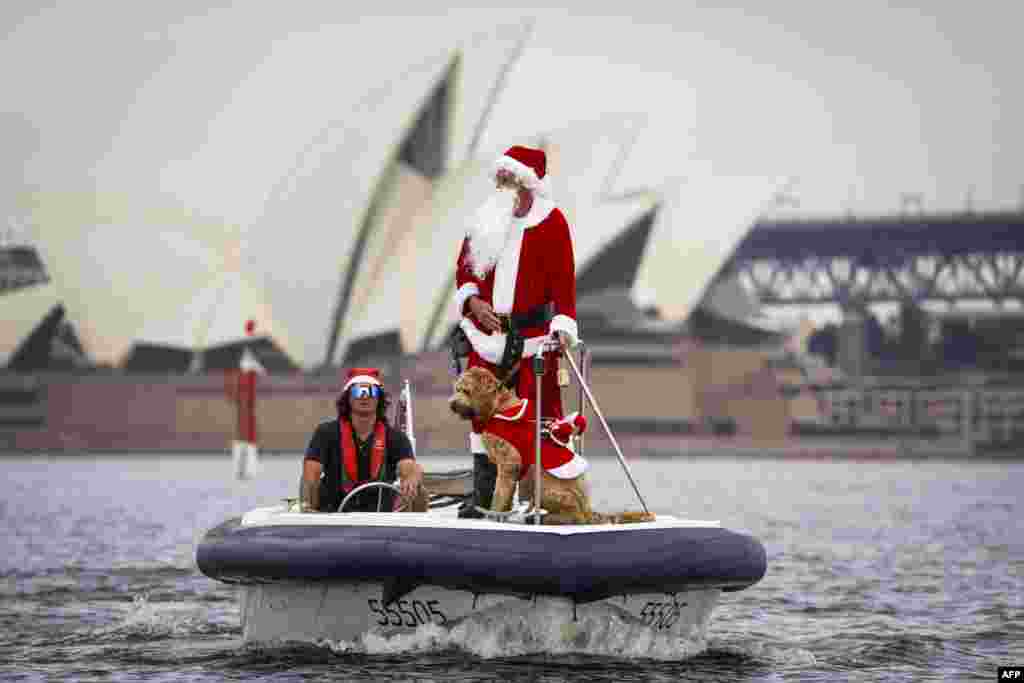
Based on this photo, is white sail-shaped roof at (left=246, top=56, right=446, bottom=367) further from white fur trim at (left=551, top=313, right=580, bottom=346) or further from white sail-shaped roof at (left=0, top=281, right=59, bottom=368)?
white fur trim at (left=551, top=313, right=580, bottom=346)

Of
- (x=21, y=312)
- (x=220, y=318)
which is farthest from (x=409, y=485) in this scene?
(x=21, y=312)

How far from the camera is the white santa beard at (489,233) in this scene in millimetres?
11812

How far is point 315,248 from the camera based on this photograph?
65.9 metres

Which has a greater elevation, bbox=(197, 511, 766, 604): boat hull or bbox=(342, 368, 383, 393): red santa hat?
bbox=(342, 368, 383, 393): red santa hat

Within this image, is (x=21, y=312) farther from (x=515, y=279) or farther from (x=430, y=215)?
(x=515, y=279)

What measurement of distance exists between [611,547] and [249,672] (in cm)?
216

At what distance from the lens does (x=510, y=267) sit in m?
11.8

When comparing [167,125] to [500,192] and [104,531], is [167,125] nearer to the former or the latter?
[104,531]

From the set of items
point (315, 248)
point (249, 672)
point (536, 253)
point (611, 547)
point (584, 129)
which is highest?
point (584, 129)

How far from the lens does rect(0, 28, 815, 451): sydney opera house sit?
65500 millimetres

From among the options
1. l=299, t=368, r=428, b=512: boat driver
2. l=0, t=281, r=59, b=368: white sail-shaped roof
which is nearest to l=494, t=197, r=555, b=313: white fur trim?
l=299, t=368, r=428, b=512: boat driver

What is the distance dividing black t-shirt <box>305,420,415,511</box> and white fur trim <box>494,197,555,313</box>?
40.1 inches

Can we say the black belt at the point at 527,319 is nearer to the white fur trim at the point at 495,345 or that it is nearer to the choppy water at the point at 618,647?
the white fur trim at the point at 495,345

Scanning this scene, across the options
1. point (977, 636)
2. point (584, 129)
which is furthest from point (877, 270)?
point (977, 636)
